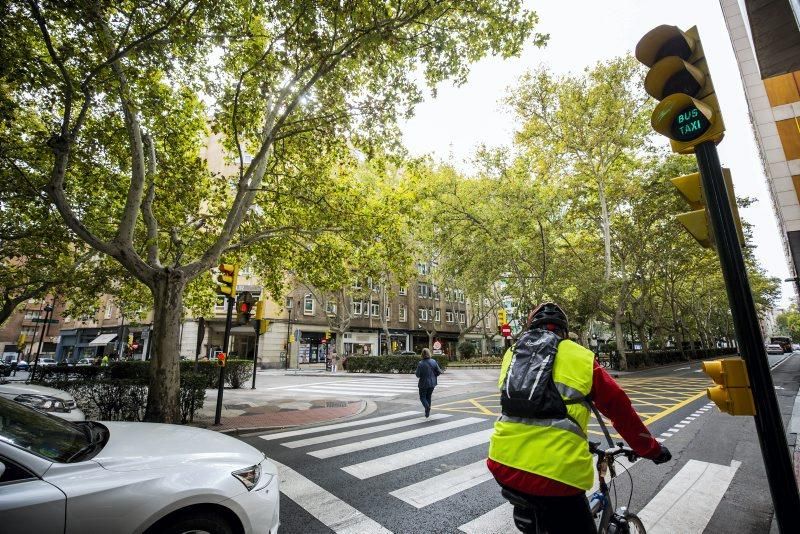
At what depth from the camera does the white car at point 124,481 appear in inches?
84.0

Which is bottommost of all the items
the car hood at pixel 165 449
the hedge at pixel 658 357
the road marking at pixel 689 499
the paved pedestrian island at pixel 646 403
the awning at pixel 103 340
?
the road marking at pixel 689 499

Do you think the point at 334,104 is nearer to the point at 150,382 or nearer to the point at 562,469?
the point at 150,382

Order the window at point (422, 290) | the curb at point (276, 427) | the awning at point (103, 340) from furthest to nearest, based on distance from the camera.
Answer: the window at point (422, 290), the awning at point (103, 340), the curb at point (276, 427)

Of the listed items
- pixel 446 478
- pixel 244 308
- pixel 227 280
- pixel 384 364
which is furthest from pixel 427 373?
pixel 384 364

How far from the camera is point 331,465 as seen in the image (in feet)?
17.9

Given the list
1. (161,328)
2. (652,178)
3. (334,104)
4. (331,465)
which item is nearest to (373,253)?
(334,104)

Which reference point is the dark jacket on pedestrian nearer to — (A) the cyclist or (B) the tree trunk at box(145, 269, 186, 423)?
(B) the tree trunk at box(145, 269, 186, 423)

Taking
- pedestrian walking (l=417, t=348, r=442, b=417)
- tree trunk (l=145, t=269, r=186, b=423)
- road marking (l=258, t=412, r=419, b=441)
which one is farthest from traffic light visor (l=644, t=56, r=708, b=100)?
tree trunk (l=145, t=269, r=186, b=423)

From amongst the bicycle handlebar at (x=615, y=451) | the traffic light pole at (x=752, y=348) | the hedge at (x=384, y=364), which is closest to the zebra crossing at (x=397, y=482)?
the bicycle handlebar at (x=615, y=451)

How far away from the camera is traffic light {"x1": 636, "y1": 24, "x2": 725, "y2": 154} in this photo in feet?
7.79

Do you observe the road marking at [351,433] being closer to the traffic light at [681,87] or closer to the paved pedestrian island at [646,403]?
the paved pedestrian island at [646,403]

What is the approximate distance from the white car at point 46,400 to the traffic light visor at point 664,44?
31.9 ft

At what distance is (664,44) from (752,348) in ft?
6.81

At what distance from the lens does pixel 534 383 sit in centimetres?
201
